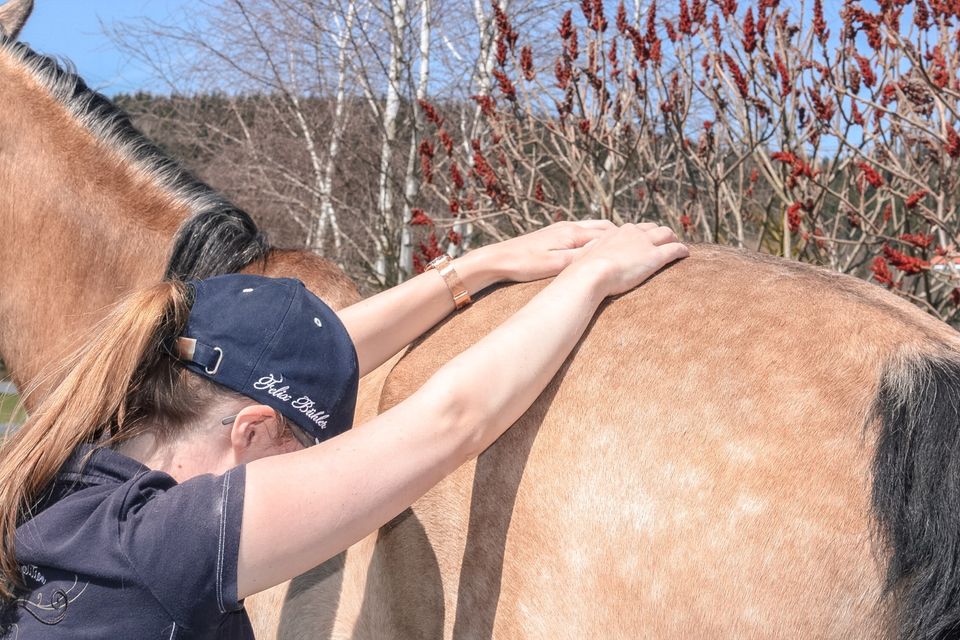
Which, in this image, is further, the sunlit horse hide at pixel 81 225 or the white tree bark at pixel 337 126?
the white tree bark at pixel 337 126

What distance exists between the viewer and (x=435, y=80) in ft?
26.8

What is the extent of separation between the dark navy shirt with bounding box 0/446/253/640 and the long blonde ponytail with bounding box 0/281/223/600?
5cm

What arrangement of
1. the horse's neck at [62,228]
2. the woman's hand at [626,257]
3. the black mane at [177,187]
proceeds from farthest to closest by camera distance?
1. the horse's neck at [62,228]
2. the black mane at [177,187]
3. the woman's hand at [626,257]

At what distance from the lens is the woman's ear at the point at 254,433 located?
1458 millimetres

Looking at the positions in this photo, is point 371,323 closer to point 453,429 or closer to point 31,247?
point 453,429

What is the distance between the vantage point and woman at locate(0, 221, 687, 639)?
1276mm

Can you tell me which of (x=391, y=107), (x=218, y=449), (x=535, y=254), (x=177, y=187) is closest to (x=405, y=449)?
(x=218, y=449)

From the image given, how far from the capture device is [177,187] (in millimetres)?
2619

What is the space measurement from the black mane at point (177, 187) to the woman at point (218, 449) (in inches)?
32.5

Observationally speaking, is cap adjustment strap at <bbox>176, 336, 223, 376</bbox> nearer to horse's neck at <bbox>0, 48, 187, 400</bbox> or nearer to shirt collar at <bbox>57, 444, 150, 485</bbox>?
shirt collar at <bbox>57, 444, 150, 485</bbox>

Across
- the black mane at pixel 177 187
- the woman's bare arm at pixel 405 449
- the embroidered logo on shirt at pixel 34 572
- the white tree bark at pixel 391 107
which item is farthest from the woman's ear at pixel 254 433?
the white tree bark at pixel 391 107

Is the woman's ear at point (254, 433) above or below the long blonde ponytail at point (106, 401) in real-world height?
below

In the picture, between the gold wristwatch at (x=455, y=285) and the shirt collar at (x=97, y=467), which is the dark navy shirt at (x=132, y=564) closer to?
the shirt collar at (x=97, y=467)

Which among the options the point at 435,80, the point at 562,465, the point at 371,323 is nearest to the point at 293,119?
the point at 435,80
